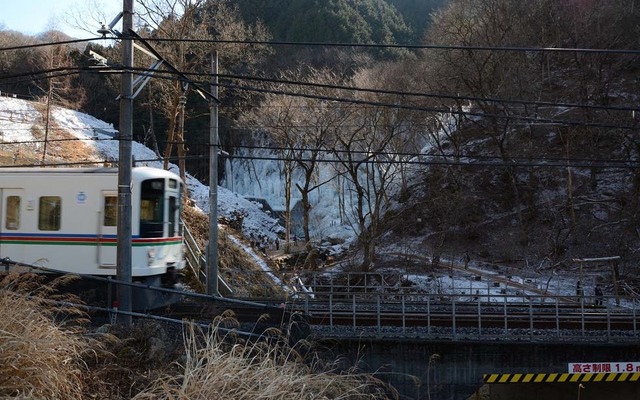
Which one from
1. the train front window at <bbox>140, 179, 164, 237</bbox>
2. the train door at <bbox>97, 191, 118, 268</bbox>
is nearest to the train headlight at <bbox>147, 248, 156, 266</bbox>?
the train front window at <bbox>140, 179, 164, 237</bbox>

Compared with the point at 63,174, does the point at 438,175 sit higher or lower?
higher

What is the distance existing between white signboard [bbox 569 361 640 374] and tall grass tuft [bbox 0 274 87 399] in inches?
474

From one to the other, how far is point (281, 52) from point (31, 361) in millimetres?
51399

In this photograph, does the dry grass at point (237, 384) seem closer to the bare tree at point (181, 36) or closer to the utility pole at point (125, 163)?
the utility pole at point (125, 163)

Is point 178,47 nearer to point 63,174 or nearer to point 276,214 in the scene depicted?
point 63,174

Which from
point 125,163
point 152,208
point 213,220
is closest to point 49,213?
point 152,208

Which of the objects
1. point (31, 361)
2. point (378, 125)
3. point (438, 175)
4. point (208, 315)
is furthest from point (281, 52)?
point (31, 361)

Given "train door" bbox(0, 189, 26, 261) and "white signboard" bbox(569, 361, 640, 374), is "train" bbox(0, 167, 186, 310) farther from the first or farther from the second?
"white signboard" bbox(569, 361, 640, 374)

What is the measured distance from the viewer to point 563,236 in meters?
32.9

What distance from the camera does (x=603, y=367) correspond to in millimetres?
14242

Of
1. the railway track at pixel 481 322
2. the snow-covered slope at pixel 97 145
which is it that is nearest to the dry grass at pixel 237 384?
the railway track at pixel 481 322

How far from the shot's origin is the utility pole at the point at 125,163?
10.4m

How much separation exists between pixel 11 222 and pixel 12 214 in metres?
0.19

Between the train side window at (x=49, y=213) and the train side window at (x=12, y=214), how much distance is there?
23.0 inches
